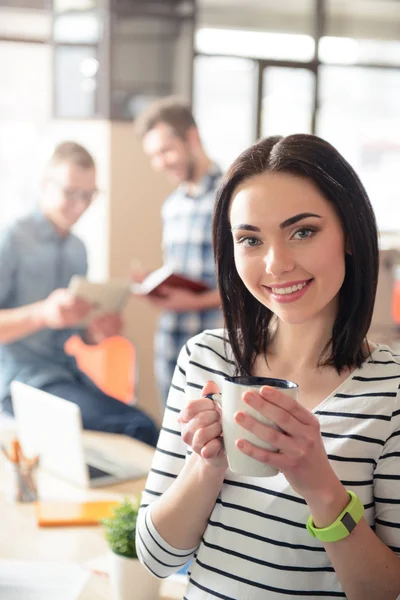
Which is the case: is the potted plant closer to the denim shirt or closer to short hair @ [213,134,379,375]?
short hair @ [213,134,379,375]

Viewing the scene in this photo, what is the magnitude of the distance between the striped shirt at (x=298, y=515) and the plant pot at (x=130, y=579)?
0.11 meters

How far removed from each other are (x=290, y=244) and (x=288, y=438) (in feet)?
0.95

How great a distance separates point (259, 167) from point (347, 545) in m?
0.53

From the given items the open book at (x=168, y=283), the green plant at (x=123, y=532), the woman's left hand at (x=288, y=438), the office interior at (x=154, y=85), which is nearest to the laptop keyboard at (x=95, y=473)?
the green plant at (x=123, y=532)

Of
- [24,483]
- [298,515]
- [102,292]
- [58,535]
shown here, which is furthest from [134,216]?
[298,515]

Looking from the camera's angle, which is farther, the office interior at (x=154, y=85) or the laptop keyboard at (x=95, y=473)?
the office interior at (x=154, y=85)

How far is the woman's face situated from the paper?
63cm

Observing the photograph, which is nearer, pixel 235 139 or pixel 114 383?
pixel 114 383

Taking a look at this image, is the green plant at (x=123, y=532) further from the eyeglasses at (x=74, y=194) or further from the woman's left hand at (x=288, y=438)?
the eyeglasses at (x=74, y=194)

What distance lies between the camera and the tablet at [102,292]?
2.66m

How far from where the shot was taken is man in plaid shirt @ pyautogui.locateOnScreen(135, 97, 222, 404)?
318 centimetres

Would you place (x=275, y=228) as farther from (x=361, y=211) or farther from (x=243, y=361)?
(x=243, y=361)

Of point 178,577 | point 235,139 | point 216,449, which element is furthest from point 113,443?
point 235,139

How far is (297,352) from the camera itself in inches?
47.2
